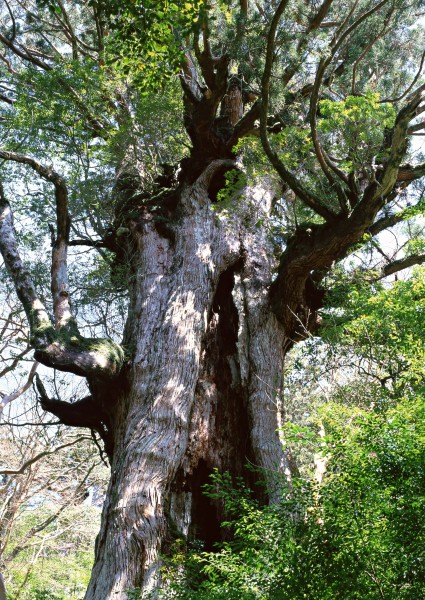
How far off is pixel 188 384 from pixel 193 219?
268 cm

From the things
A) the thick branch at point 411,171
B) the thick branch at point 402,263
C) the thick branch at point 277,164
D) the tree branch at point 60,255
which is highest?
the thick branch at point 411,171

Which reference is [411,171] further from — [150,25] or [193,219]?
[150,25]

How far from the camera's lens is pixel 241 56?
322 inches

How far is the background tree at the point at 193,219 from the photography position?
217 inches

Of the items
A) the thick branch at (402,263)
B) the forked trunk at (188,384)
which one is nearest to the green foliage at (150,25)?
the forked trunk at (188,384)

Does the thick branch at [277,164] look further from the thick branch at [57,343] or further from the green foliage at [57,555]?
the green foliage at [57,555]

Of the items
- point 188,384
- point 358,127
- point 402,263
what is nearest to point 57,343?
point 188,384

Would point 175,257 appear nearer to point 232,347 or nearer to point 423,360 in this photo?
point 232,347

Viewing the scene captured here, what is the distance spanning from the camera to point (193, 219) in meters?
8.00

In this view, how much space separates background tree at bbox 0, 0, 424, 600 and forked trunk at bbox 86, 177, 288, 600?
21 mm

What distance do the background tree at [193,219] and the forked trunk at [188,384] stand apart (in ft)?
0.07

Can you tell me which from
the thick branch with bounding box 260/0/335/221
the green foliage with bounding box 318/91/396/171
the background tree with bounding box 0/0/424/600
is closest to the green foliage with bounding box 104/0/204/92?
the background tree with bounding box 0/0/424/600

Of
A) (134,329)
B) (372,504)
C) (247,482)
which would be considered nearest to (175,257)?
(134,329)

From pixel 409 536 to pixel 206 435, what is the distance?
331 cm
